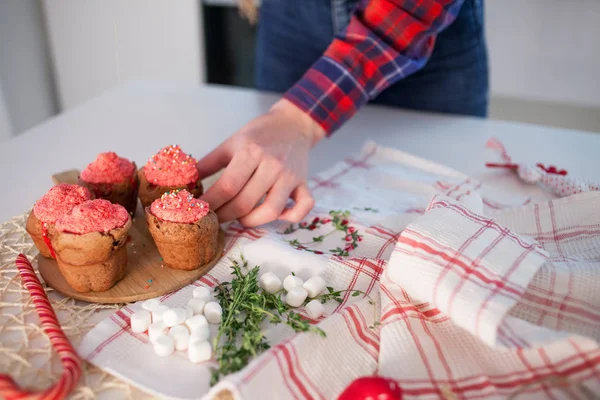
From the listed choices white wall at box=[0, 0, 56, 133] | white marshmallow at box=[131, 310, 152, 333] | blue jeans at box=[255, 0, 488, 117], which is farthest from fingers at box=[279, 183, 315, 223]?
white wall at box=[0, 0, 56, 133]

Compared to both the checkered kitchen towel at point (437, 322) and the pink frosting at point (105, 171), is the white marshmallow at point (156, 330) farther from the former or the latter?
the pink frosting at point (105, 171)

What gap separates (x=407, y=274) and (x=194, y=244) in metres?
0.33

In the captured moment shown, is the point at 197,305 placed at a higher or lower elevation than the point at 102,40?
lower

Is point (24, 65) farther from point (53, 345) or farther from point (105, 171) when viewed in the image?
point (53, 345)

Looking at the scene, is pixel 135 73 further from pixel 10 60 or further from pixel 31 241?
pixel 31 241

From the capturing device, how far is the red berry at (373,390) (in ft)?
1.97

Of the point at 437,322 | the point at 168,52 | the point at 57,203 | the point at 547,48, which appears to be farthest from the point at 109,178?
the point at 168,52

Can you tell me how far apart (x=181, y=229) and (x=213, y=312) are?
151mm

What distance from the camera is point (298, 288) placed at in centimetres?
80

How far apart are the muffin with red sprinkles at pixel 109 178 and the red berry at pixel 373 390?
1.88 ft

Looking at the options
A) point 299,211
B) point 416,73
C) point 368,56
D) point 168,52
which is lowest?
point 168,52

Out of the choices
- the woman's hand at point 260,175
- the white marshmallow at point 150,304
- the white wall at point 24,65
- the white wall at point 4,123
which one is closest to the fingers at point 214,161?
the woman's hand at point 260,175

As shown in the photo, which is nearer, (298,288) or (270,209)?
(298,288)

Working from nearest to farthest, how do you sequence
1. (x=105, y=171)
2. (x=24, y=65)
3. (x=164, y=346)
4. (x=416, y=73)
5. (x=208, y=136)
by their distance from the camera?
(x=164, y=346), (x=105, y=171), (x=208, y=136), (x=416, y=73), (x=24, y=65)
